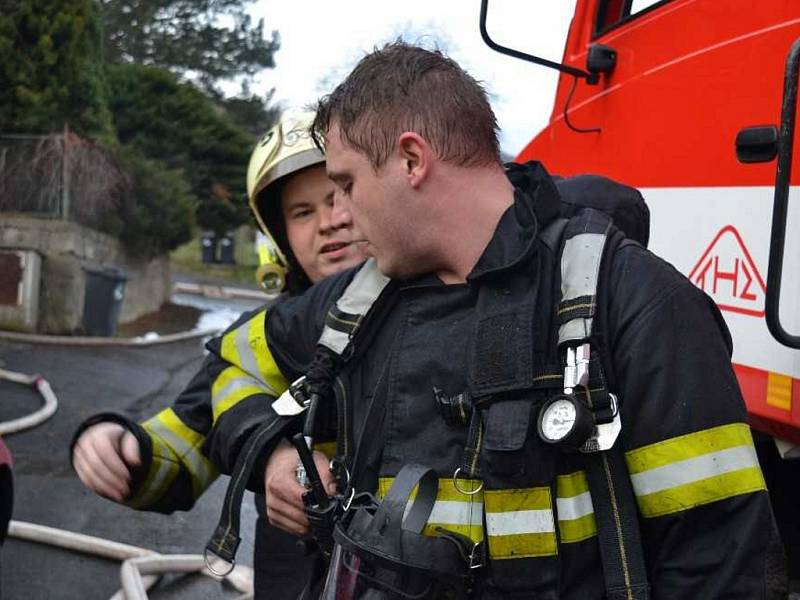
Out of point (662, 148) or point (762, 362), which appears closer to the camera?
point (762, 362)

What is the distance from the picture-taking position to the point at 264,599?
8.20 feet

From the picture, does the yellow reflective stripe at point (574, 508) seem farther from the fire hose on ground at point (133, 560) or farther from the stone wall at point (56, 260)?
the stone wall at point (56, 260)

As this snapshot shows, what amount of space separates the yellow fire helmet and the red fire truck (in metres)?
0.64

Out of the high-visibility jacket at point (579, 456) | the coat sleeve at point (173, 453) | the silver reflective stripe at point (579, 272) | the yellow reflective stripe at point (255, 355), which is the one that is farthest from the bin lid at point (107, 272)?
the silver reflective stripe at point (579, 272)

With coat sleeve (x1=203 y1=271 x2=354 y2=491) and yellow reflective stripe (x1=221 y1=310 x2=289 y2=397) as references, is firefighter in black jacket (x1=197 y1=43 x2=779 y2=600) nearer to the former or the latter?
coat sleeve (x1=203 y1=271 x2=354 y2=491)

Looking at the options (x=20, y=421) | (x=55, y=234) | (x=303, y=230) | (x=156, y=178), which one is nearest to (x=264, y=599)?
(x=303, y=230)

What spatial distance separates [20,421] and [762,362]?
608 centimetres

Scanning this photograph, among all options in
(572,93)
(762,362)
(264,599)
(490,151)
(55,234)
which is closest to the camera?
(490,151)

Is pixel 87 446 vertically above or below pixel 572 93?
below

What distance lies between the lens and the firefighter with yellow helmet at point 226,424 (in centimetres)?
195

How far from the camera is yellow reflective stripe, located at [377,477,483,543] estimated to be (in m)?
1.45

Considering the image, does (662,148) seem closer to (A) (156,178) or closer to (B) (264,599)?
(B) (264,599)

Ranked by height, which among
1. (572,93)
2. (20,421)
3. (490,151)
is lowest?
(20,421)

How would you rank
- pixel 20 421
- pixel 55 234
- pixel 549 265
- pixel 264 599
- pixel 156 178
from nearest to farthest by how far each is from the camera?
pixel 549 265, pixel 264 599, pixel 20 421, pixel 55 234, pixel 156 178
